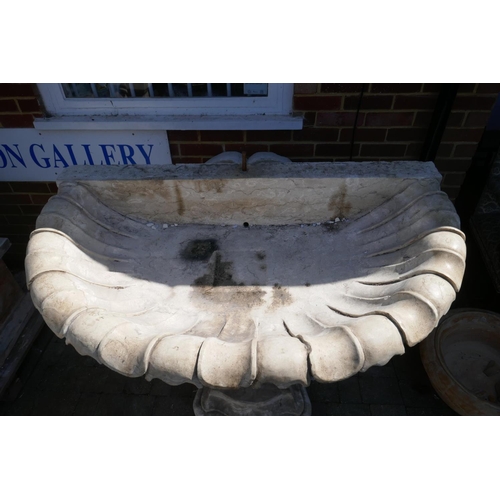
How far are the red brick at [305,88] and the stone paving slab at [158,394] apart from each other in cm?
208

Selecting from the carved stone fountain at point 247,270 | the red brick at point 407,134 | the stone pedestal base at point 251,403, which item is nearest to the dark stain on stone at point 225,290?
the carved stone fountain at point 247,270

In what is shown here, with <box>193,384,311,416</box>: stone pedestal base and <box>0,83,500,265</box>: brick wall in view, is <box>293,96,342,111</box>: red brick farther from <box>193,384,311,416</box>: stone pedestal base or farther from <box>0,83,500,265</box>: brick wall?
<box>193,384,311,416</box>: stone pedestal base

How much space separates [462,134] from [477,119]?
0.43ft

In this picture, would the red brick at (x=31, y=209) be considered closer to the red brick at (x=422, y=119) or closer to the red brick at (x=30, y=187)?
the red brick at (x=30, y=187)

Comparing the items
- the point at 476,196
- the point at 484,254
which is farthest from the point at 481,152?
the point at 484,254

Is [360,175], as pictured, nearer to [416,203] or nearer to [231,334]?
[416,203]

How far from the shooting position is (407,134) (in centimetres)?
285

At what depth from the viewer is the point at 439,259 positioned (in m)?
1.70

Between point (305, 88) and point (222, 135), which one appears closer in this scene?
point (305, 88)

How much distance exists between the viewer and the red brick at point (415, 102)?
265 centimetres

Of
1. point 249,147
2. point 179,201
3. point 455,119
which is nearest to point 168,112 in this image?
point 249,147

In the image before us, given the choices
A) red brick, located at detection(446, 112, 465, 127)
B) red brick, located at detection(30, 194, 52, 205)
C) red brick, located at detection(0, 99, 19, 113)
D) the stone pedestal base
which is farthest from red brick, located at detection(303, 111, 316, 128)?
red brick, located at detection(30, 194, 52, 205)

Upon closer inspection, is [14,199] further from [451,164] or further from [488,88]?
[488,88]

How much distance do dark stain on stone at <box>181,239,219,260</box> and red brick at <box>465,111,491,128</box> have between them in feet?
6.49
